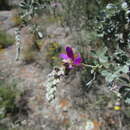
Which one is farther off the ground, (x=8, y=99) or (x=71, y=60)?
(x=71, y=60)

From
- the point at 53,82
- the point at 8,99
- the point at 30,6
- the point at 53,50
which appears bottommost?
the point at 8,99

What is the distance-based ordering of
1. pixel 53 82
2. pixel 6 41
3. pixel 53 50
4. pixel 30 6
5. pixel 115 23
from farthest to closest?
pixel 6 41
pixel 53 50
pixel 115 23
pixel 30 6
pixel 53 82

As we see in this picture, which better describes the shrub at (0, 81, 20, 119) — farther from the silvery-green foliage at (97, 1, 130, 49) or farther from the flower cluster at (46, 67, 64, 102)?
the flower cluster at (46, 67, 64, 102)

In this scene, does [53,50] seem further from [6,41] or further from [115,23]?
[115,23]

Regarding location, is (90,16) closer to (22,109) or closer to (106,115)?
(106,115)

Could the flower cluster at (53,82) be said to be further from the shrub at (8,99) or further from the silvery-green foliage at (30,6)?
the shrub at (8,99)

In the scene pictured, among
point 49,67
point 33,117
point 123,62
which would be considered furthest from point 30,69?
point 123,62

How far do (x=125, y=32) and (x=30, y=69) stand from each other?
48.7 inches

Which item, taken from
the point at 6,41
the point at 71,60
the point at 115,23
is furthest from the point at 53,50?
the point at 71,60

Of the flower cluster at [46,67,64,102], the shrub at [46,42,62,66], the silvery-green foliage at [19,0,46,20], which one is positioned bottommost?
the shrub at [46,42,62,66]

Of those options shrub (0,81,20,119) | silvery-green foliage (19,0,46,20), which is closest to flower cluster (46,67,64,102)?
silvery-green foliage (19,0,46,20)

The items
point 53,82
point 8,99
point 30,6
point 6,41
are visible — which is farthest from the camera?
point 6,41

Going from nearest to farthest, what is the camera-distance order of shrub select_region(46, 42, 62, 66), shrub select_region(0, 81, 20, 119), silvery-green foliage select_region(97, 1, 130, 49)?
silvery-green foliage select_region(97, 1, 130, 49) < shrub select_region(0, 81, 20, 119) < shrub select_region(46, 42, 62, 66)

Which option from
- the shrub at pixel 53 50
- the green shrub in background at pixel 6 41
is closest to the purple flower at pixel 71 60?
the shrub at pixel 53 50
